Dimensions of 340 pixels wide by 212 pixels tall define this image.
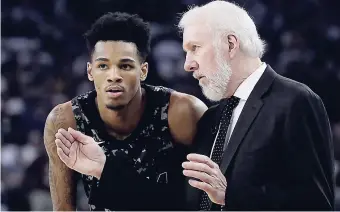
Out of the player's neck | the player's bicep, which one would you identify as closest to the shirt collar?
the player's neck

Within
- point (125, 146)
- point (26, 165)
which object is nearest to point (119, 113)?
→ point (125, 146)

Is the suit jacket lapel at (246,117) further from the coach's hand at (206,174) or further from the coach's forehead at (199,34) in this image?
the coach's forehead at (199,34)

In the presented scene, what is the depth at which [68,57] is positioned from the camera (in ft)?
9.21

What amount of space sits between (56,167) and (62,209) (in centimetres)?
13

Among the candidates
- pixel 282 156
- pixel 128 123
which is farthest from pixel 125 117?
pixel 282 156

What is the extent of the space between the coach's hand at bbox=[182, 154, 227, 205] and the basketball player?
1.05 ft

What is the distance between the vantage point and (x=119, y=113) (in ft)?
6.00

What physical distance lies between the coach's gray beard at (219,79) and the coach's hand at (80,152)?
0.37 m

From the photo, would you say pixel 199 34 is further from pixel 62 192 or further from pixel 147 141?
pixel 62 192

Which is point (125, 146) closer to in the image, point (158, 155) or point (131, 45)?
point (158, 155)

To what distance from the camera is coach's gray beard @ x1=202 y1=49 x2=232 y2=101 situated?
1631 mm

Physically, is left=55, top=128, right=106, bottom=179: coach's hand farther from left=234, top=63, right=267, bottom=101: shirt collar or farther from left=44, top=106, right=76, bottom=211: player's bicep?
left=234, top=63, right=267, bottom=101: shirt collar

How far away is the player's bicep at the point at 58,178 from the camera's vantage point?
186 centimetres

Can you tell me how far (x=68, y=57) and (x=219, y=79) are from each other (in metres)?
1.34
